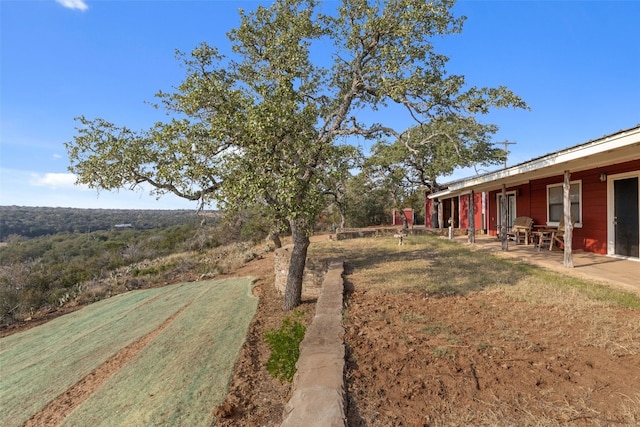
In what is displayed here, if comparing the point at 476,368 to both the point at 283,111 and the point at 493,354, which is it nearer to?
the point at 493,354

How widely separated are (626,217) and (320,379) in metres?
8.70

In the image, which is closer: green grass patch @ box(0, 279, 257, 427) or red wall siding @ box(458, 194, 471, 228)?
green grass patch @ box(0, 279, 257, 427)

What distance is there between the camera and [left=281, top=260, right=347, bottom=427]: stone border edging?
7.89 feet

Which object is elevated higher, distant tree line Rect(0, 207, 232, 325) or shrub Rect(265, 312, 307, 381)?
shrub Rect(265, 312, 307, 381)

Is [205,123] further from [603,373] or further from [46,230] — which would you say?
[46,230]

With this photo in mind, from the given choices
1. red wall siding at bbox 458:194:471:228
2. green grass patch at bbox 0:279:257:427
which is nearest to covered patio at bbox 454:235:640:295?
green grass patch at bbox 0:279:257:427

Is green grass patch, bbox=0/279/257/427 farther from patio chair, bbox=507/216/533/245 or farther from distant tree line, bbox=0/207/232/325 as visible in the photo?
patio chair, bbox=507/216/533/245

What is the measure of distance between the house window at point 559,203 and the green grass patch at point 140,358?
8.91 m

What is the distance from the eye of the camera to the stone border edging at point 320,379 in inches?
94.7

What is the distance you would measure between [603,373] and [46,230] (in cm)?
5308

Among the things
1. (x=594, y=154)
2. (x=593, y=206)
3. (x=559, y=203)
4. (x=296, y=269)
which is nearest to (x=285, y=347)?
(x=296, y=269)

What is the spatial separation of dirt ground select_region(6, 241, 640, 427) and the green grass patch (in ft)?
1.93

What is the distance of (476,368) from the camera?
3131 mm

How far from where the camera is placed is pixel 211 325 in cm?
704
